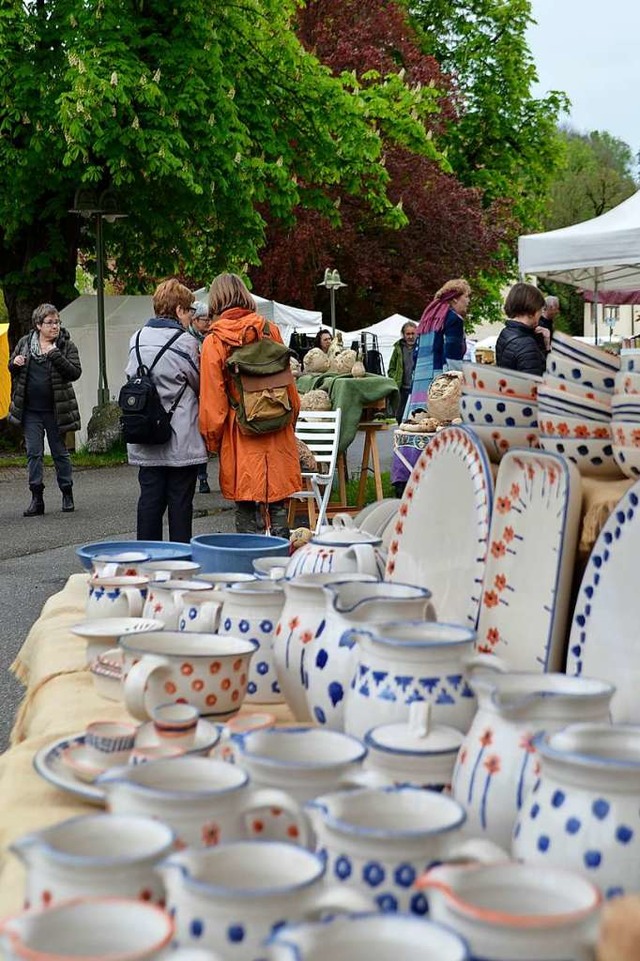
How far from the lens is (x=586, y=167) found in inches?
2258

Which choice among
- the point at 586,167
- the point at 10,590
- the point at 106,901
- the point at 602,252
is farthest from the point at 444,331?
the point at 586,167

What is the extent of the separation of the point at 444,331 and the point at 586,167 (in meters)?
51.4

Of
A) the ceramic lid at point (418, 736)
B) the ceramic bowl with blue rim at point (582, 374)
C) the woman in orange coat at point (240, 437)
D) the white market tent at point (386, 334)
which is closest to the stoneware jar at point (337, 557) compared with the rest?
the ceramic bowl with blue rim at point (582, 374)

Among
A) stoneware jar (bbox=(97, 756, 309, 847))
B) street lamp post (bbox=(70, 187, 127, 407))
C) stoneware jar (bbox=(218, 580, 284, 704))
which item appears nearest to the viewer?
stoneware jar (bbox=(97, 756, 309, 847))

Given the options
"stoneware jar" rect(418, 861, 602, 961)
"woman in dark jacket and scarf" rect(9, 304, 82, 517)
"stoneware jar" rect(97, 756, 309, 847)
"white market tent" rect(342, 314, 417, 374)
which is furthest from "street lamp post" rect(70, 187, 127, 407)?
"stoneware jar" rect(418, 861, 602, 961)

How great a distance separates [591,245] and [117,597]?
688 centimetres

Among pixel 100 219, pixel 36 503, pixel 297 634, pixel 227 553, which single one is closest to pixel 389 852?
pixel 297 634

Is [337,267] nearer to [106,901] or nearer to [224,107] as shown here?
[224,107]

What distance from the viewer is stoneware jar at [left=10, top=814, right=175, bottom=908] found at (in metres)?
1.00

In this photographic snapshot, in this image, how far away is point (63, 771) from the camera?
5.36 ft

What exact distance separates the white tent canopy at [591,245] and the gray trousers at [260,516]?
324 cm

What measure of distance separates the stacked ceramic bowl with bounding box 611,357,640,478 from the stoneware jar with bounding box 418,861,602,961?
1.02 m

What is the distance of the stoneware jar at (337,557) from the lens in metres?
2.18

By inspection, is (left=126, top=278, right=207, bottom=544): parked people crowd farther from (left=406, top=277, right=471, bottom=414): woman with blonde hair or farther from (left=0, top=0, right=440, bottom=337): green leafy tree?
(left=0, top=0, right=440, bottom=337): green leafy tree
